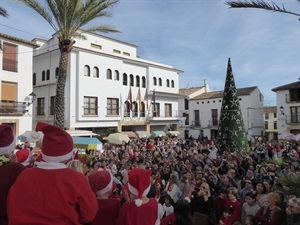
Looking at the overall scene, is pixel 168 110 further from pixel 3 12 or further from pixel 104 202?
pixel 104 202

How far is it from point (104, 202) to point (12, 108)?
20552 millimetres

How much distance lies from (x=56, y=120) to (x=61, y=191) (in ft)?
41.8

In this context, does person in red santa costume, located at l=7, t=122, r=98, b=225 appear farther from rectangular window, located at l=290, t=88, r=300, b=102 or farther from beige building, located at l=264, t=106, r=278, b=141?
beige building, located at l=264, t=106, r=278, b=141

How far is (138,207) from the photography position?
3.01 meters

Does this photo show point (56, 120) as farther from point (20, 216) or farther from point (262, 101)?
point (262, 101)

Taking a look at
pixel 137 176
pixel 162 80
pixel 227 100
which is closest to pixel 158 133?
pixel 162 80

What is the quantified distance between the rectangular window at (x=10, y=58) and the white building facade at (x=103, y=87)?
4223 mm

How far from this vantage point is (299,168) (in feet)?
29.0

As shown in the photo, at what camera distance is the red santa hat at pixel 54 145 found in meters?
2.19

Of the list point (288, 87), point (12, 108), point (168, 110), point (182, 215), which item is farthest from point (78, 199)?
point (288, 87)

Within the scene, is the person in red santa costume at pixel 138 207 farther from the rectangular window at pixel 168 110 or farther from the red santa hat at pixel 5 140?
the rectangular window at pixel 168 110

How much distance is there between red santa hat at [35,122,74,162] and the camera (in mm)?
2193

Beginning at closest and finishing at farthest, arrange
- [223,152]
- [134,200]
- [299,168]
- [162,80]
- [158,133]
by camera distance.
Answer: [134,200] < [299,168] < [223,152] < [158,133] < [162,80]

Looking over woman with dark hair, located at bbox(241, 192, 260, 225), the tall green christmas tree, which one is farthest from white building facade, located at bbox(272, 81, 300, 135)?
woman with dark hair, located at bbox(241, 192, 260, 225)
